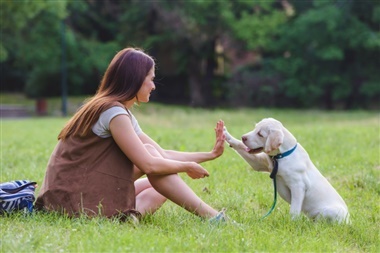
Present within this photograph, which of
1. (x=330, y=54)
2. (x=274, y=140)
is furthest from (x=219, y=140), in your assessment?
(x=330, y=54)

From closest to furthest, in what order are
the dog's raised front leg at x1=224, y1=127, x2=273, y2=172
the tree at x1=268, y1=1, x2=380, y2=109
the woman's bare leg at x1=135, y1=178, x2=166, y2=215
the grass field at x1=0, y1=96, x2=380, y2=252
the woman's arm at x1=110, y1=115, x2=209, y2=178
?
1. the grass field at x1=0, y1=96, x2=380, y2=252
2. the woman's arm at x1=110, y1=115, x2=209, y2=178
3. the woman's bare leg at x1=135, y1=178, x2=166, y2=215
4. the dog's raised front leg at x1=224, y1=127, x2=273, y2=172
5. the tree at x1=268, y1=1, x2=380, y2=109

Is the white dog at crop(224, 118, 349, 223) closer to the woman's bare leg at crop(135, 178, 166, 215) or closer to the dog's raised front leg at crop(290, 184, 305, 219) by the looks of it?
the dog's raised front leg at crop(290, 184, 305, 219)

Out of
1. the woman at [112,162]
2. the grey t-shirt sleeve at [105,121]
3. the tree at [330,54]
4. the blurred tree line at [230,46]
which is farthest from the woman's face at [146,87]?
the tree at [330,54]

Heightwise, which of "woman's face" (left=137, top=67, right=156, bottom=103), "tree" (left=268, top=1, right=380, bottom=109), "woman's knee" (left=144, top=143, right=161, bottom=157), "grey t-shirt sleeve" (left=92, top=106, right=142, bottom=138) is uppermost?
"woman's face" (left=137, top=67, right=156, bottom=103)

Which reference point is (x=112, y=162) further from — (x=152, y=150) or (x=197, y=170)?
(x=197, y=170)

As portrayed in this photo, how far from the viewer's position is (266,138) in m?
5.26

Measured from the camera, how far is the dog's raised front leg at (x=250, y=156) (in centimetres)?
551

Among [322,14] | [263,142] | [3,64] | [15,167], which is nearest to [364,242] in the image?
[263,142]

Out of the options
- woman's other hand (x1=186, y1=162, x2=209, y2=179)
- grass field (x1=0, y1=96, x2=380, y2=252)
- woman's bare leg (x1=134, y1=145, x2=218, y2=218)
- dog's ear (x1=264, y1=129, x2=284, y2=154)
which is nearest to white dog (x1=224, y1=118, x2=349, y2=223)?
dog's ear (x1=264, y1=129, x2=284, y2=154)

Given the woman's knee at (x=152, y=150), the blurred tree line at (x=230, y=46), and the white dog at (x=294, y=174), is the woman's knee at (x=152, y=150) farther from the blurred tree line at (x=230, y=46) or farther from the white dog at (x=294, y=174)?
the blurred tree line at (x=230, y=46)

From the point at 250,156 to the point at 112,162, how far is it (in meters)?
1.43

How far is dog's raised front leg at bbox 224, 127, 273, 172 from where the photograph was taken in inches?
217

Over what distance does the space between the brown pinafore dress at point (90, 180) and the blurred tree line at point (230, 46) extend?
26.9 metres

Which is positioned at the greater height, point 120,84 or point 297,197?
point 120,84
